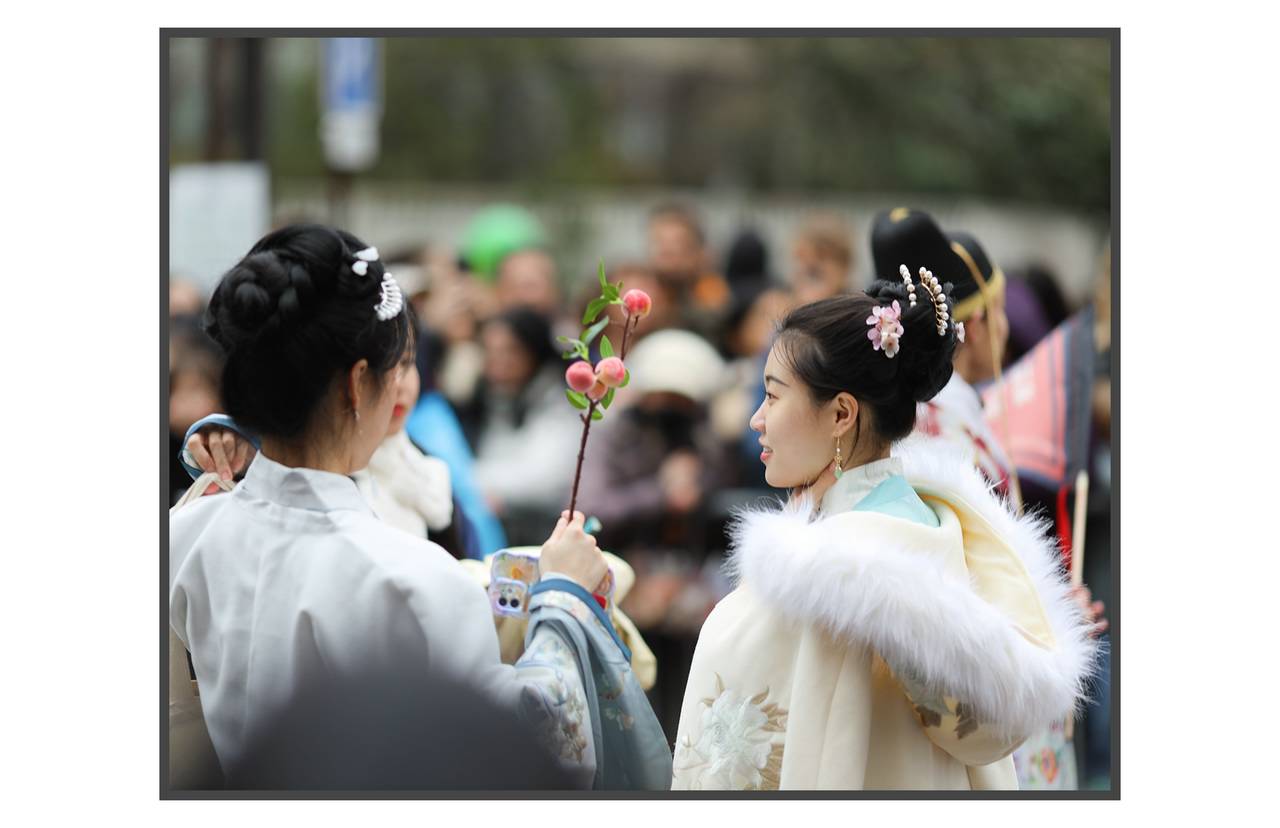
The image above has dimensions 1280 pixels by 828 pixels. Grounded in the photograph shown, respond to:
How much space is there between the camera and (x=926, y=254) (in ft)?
11.0

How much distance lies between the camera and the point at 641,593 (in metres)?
5.20

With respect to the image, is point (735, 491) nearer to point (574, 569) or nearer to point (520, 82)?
point (574, 569)

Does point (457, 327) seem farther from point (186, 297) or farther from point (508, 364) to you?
point (186, 297)

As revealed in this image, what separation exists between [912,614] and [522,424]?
3483 mm

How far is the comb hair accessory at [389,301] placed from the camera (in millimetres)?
2307

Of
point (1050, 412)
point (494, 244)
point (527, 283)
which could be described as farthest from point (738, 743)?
point (494, 244)

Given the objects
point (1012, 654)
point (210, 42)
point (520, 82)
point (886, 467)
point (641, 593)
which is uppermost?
point (520, 82)

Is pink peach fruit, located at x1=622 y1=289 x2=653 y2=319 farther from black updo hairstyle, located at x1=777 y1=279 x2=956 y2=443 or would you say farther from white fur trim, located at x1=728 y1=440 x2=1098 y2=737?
white fur trim, located at x1=728 y1=440 x2=1098 y2=737

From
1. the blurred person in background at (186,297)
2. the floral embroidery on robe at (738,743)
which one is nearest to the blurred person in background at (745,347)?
the blurred person in background at (186,297)

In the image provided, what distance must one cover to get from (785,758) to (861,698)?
6.3 inches

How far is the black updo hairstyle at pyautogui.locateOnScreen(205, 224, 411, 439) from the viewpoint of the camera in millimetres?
2225

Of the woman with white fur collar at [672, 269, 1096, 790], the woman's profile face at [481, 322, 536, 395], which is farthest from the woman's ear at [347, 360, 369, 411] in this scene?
the woman's profile face at [481, 322, 536, 395]

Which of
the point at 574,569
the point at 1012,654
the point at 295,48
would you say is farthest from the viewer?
the point at 295,48
